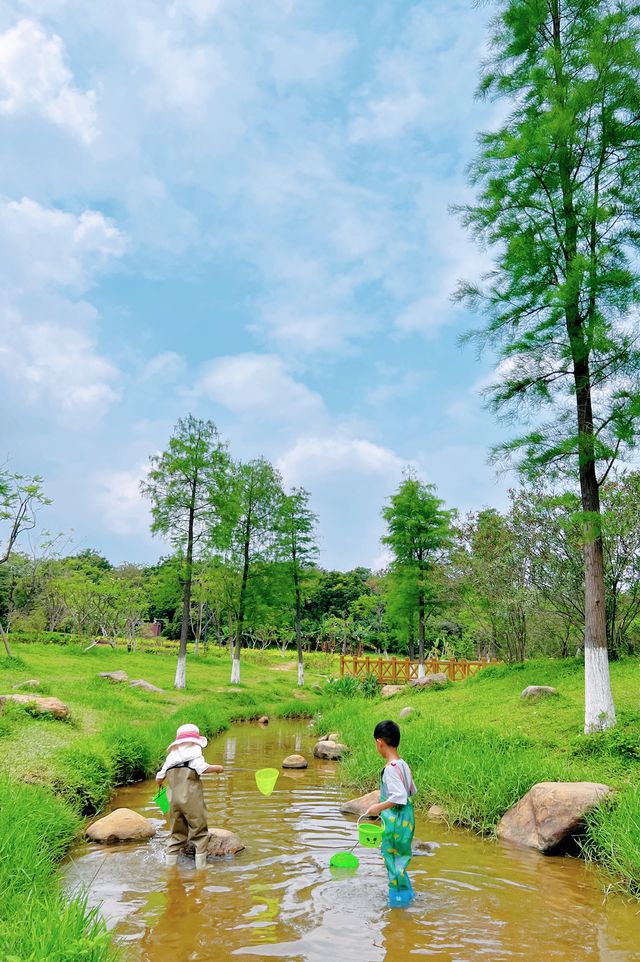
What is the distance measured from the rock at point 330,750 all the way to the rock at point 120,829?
7.39m

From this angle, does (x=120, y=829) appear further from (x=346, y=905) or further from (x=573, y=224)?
(x=573, y=224)

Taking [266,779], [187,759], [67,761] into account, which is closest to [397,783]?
[187,759]

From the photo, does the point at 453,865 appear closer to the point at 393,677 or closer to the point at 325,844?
the point at 325,844

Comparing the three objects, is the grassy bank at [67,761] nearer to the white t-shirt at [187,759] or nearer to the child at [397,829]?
the white t-shirt at [187,759]

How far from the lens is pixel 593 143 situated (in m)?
12.9

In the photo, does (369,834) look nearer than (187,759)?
Yes

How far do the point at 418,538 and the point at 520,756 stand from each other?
64.8ft

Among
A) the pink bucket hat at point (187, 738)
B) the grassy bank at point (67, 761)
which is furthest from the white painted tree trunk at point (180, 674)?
the pink bucket hat at point (187, 738)

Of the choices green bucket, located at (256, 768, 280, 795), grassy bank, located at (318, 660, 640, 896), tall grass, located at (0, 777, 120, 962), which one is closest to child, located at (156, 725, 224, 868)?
tall grass, located at (0, 777, 120, 962)

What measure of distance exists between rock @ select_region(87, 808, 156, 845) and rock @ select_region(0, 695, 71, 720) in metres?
5.26

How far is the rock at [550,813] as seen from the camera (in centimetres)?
738

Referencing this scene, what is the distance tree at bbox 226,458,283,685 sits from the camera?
33062 mm

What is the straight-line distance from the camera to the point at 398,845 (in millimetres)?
5715

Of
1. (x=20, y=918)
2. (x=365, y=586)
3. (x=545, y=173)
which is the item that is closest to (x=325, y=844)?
(x=20, y=918)
